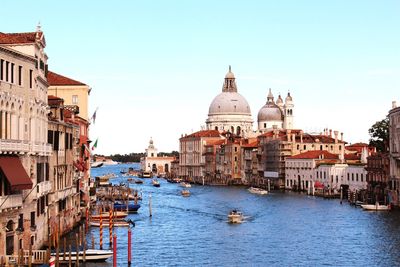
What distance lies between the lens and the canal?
30750 mm

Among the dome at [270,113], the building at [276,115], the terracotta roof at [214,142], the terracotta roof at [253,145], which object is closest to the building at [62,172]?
the terracotta roof at [253,145]

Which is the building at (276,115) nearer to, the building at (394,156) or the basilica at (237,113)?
the basilica at (237,113)

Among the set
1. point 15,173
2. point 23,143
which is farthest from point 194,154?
point 15,173

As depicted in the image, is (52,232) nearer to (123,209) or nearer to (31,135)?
(31,135)

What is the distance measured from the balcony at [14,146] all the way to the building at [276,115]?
11908cm

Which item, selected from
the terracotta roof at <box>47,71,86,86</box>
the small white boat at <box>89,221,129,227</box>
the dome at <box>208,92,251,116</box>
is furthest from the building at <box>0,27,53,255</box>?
the dome at <box>208,92,251,116</box>

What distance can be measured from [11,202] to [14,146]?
1.61m

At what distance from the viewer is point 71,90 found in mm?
49031

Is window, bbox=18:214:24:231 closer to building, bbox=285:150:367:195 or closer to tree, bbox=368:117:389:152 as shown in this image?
building, bbox=285:150:367:195

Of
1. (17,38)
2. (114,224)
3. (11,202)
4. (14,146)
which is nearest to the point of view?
(11,202)

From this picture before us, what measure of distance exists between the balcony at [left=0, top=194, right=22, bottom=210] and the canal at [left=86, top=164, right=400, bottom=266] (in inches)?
184

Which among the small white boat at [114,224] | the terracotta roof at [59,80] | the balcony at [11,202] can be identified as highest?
the terracotta roof at [59,80]

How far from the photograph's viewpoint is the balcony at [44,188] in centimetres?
2701

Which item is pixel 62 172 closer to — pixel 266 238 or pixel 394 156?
pixel 266 238
